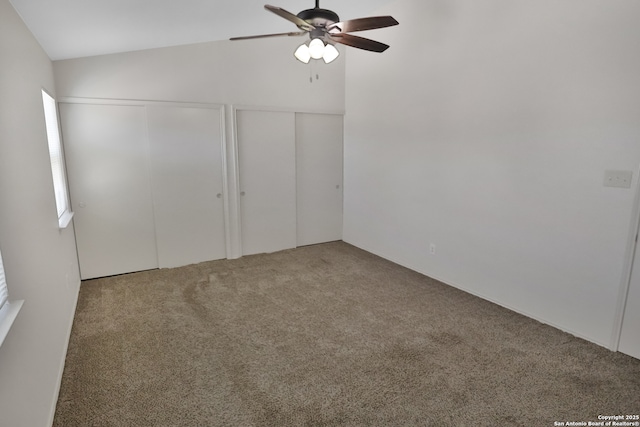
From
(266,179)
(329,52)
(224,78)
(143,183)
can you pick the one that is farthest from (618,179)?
(143,183)

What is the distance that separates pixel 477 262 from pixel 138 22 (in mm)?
3504

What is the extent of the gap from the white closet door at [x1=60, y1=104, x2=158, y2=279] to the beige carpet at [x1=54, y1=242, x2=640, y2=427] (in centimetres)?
42

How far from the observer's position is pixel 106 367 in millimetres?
2197

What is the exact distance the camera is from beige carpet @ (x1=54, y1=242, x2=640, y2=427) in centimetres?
182

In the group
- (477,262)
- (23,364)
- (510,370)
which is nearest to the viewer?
(23,364)

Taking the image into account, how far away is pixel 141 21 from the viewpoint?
2.60 metres

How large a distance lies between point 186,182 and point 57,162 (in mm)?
1192

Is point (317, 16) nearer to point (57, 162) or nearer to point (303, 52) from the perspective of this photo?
point (303, 52)

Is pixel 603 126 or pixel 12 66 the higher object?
pixel 12 66

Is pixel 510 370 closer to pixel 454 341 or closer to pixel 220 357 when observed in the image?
pixel 454 341

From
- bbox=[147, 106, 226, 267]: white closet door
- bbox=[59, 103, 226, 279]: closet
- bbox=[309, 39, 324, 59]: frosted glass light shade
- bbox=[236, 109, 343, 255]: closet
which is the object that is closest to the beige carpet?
bbox=[59, 103, 226, 279]: closet

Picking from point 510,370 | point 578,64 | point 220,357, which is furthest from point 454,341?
point 578,64

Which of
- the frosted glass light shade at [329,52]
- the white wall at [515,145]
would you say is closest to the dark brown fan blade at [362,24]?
the frosted glass light shade at [329,52]

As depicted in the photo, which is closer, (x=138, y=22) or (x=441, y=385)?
(x=441, y=385)
